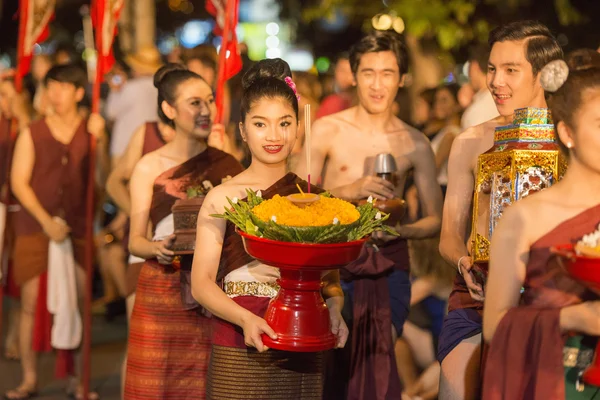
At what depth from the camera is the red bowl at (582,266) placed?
2.74 meters

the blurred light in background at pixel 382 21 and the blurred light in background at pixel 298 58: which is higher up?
the blurred light in background at pixel 298 58

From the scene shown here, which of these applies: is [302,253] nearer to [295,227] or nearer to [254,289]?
[295,227]

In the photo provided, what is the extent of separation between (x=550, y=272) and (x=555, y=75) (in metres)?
0.59

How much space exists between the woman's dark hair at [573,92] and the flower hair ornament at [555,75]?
2cm

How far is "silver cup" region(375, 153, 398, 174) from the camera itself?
5086 mm

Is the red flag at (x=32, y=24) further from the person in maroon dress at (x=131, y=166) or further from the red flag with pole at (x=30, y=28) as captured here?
the person in maroon dress at (x=131, y=166)

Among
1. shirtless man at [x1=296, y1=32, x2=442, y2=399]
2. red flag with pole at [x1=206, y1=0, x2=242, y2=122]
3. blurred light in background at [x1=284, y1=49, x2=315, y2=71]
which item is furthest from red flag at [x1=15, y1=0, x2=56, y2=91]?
blurred light in background at [x1=284, y1=49, x2=315, y2=71]

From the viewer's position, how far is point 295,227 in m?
3.41

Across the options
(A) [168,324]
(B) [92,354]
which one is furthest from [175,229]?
(B) [92,354]

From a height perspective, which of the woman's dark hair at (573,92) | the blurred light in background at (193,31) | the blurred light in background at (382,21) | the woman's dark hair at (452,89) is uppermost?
the blurred light in background at (193,31)

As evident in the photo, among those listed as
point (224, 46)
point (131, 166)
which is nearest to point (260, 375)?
point (224, 46)

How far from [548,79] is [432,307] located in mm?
4275

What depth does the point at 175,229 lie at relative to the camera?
4.84m

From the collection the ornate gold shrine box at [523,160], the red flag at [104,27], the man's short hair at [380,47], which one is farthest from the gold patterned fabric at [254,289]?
the red flag at [104,27]
